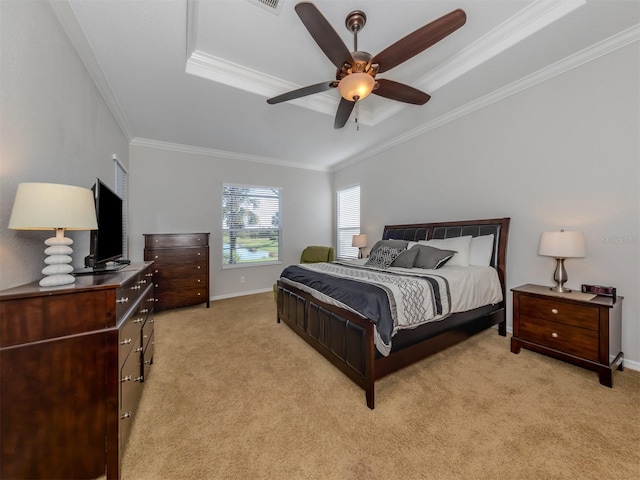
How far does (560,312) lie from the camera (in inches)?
83.5

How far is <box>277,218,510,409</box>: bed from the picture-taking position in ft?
5.72

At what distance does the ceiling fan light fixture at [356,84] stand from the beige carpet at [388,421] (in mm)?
2244

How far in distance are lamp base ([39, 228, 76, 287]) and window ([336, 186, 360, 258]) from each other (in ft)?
14.9

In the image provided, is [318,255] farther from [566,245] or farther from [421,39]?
[421,39]

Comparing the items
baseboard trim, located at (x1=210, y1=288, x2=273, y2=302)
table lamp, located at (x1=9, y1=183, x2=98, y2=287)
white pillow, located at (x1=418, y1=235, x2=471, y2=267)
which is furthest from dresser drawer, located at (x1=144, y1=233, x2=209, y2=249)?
white pillow, located at (x1=418, y1=235, x2=471, y2=267)

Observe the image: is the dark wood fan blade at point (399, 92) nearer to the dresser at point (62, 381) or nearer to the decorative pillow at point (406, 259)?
the decorative pillow at point (406, 259)

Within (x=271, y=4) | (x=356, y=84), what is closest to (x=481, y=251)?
(x=356, y=84)

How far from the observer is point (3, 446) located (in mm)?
976

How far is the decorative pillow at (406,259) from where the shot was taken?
2955mm

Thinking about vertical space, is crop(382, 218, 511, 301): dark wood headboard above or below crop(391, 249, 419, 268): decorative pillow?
above

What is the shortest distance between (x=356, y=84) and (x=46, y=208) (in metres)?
1.90

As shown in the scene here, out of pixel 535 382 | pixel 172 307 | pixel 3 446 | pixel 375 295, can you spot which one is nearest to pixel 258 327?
pixel 172 307

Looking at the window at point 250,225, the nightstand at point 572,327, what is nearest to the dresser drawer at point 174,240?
the window at point 250,225

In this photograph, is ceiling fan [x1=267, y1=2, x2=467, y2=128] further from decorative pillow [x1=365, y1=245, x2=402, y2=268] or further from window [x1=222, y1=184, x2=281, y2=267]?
window [x1=222, y1=184, x2=281, y2=267]
